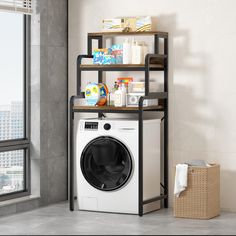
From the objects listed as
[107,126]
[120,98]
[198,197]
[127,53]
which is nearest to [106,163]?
[107,126]

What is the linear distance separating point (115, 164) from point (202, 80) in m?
1.05

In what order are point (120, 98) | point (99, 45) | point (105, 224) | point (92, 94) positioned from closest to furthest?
point (105, 224) < point (120, 98) < point (92, 94) < point (99, 45)

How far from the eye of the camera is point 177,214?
17.5 ft

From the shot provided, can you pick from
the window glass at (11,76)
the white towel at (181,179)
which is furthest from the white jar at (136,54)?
the window glass at (11,76)

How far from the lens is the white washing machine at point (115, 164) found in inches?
212

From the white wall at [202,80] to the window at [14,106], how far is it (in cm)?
109

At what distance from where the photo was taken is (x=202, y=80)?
563 centimetres

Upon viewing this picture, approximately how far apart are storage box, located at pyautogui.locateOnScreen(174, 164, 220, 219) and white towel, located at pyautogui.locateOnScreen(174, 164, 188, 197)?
4cm

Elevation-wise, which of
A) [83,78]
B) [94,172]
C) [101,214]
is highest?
[83,78]

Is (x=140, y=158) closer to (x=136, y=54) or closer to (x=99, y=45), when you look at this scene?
(x=136, y=54)

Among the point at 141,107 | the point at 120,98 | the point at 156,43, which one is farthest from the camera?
the point at 156,43

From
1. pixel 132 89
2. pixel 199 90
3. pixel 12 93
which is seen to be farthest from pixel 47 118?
pixel 199 90

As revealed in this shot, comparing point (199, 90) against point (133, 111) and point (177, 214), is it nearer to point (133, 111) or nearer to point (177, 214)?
point (133, 111)

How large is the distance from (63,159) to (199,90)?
149 centimetres
